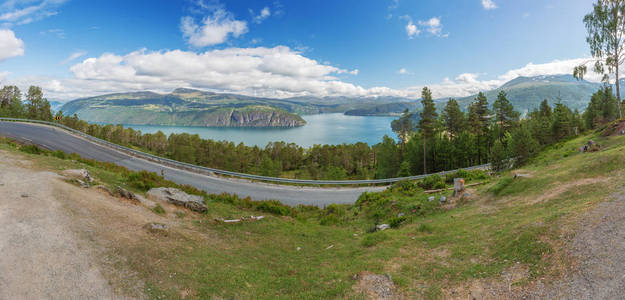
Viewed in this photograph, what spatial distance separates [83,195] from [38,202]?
5.26 feet

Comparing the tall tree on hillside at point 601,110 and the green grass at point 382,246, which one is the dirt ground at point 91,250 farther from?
the tall tree on hillside at point 601,110

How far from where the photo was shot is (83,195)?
33.4 ft

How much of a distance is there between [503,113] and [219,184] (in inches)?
1836

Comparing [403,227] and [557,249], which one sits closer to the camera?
[557,249]

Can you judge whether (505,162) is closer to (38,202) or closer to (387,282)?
(387,282)

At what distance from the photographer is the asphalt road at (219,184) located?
21406 mm

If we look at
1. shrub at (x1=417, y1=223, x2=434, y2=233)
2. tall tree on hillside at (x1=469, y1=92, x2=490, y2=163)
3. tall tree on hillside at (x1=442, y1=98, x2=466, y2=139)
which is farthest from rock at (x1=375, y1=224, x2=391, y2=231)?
tall tree on hillside at (x1=442, y1=98, x2=466, y2=139)

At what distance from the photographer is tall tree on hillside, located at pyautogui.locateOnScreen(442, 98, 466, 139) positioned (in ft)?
148

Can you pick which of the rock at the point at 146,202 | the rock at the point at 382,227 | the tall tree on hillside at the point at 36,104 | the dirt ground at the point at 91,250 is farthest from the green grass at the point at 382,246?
the tall tree on hillside at the point at 36,104

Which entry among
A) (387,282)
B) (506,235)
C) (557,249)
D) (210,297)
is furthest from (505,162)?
(210,297)

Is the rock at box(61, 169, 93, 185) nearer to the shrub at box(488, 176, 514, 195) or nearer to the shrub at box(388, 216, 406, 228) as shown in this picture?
the shrub at box(388, 216, 406, 228)

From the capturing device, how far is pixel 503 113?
4262cm

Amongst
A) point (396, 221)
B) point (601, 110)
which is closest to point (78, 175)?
point (396, 221)

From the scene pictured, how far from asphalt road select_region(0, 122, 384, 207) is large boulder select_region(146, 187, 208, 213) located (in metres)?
6.64
